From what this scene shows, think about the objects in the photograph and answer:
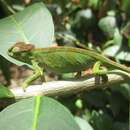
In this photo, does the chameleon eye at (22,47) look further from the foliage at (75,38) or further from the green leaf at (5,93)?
the green leaf at (5,93)

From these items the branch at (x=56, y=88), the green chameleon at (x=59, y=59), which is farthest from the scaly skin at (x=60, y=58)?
the branch at (x=56, y=88)

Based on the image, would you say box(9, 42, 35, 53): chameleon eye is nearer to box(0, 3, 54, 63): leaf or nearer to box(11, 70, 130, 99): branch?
box(0, 3, 54, 63): leaf

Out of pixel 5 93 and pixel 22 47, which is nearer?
pixel 5 93

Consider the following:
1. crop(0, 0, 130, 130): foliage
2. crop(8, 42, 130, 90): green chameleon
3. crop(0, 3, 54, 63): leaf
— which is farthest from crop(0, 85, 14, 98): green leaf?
crop(0, 3, 54, 63): leaf

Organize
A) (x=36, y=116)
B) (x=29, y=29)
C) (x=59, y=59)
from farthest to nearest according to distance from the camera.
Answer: (x=29, y=29) → (x=59, y=59) → (x=36, y=116)

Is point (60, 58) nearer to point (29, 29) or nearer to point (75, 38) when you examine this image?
point (29, 29)

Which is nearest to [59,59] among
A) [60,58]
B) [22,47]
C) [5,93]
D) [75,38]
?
[60,58]
